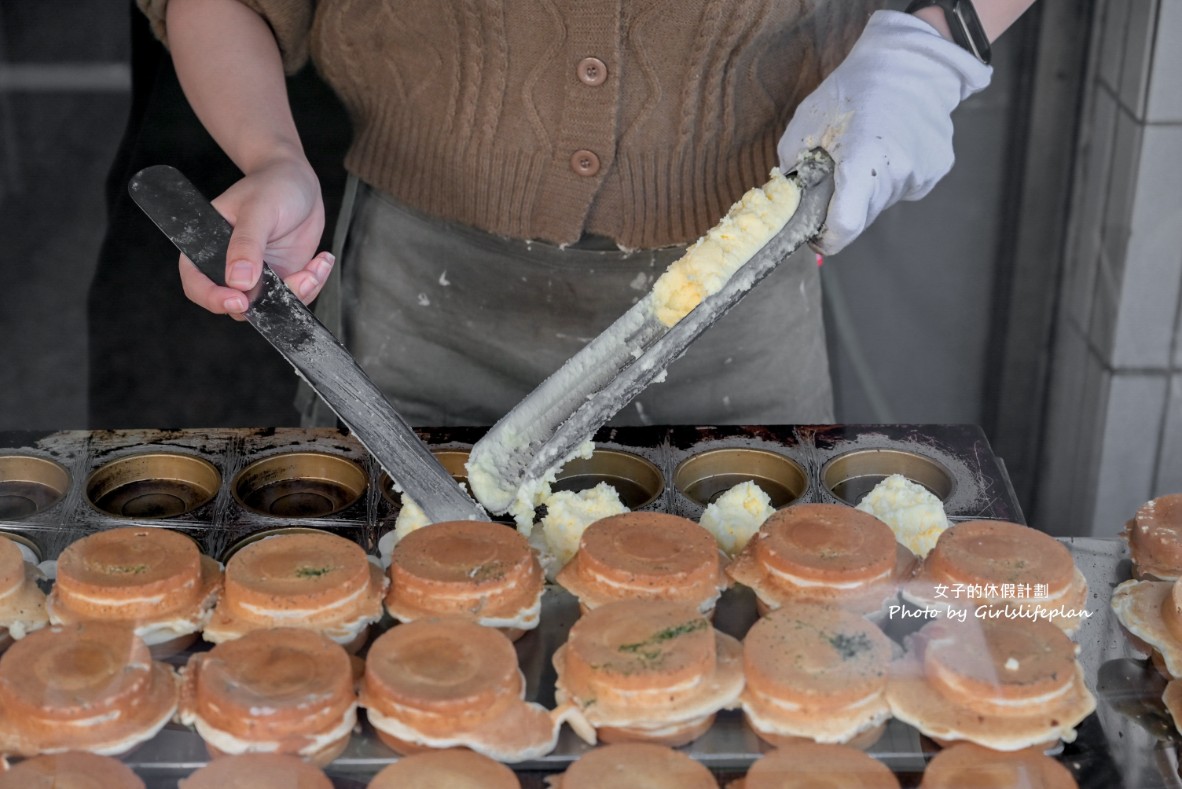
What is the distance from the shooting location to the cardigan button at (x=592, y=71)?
2.04 meters

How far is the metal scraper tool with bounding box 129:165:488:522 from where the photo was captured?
1.70 meters

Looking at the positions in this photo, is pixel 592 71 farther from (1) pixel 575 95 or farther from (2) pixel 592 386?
(2) pixel 592 386

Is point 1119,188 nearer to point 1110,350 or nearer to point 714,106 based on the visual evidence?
point 1110,350

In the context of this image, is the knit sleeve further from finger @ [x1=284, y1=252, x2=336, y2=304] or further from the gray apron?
finger @ [x1=284, y1=252, x2=336, y2=304]

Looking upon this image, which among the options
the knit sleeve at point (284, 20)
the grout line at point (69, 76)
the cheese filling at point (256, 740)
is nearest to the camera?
the cheese filling at point (256, 740)

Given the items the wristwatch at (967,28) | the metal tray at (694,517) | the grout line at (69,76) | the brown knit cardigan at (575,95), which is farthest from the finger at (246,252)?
the grout line at (69,76)

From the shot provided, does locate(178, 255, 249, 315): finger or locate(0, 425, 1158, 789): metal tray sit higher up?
locate(178, 255, 249, 315): finger

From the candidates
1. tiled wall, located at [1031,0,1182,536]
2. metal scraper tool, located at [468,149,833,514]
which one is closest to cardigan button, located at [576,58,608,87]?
metal scraper tool, located at [468,149,833,514]

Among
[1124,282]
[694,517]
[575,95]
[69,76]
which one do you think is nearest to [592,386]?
[694,517]

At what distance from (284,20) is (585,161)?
59 centimetres

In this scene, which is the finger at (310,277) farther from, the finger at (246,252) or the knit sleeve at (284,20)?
the knit sleeve at (284,20)

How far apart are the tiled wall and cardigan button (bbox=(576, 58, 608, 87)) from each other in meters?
1.42

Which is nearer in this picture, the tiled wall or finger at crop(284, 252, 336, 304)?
finger at crop(284, 252, 336, 304)

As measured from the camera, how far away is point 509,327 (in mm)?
2334
